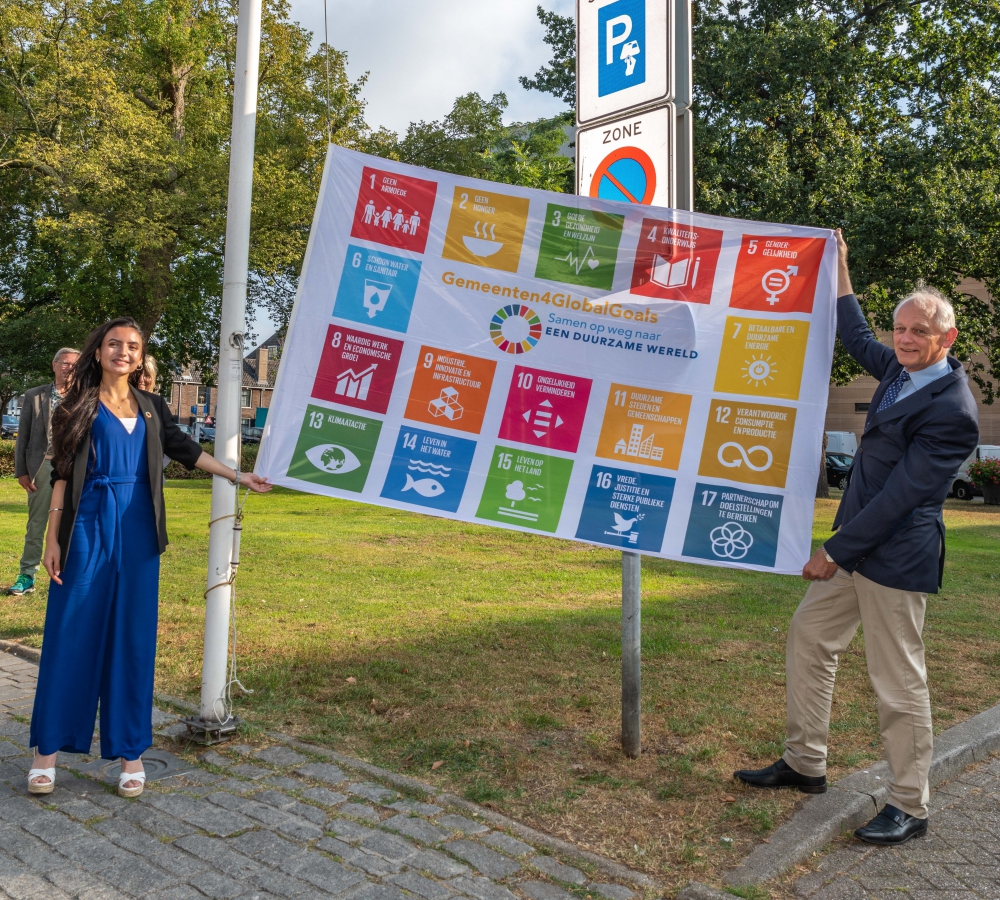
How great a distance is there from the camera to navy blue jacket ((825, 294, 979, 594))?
12.2 ft

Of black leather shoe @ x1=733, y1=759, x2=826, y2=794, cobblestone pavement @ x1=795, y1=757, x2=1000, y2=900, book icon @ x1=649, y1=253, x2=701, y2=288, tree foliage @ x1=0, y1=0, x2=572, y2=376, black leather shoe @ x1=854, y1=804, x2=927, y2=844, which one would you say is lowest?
cobblestone pavement @ x1=795, y1=757, x2=1000, y2=900

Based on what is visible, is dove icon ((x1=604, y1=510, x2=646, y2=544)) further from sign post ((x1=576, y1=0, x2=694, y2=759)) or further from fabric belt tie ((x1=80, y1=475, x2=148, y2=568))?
fabric belt tie ((x1=80, y1=475, x2=148, y2=568))

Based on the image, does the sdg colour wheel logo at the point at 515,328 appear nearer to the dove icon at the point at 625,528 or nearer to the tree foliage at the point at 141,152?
the dove icon at the point at 625,528

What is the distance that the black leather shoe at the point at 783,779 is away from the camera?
163 inches

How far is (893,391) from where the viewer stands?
4.06m

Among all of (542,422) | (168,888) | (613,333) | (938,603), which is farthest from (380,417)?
(938,603)

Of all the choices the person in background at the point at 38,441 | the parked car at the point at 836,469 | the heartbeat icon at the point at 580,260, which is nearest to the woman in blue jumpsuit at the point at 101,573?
the heartbeat icon at the point at 580,260

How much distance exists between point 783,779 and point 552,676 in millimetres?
1939

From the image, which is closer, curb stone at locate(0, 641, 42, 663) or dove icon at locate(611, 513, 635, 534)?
dove icon at locate(611, 513, 635, 534)

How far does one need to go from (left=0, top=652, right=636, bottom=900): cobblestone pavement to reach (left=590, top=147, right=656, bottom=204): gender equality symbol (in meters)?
3.09

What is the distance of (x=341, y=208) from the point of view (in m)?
4.45

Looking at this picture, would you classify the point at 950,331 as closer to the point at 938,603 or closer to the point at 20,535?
the point at 938,603

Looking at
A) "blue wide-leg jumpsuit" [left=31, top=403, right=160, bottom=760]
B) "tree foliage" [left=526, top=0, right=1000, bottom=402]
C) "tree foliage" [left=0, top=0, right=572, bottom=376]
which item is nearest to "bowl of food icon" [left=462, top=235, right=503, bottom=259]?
"blue wide-leg jumpsuit" [left=31, top=403, right=160, bottom=760]

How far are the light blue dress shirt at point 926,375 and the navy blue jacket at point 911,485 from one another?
0.14 ft
